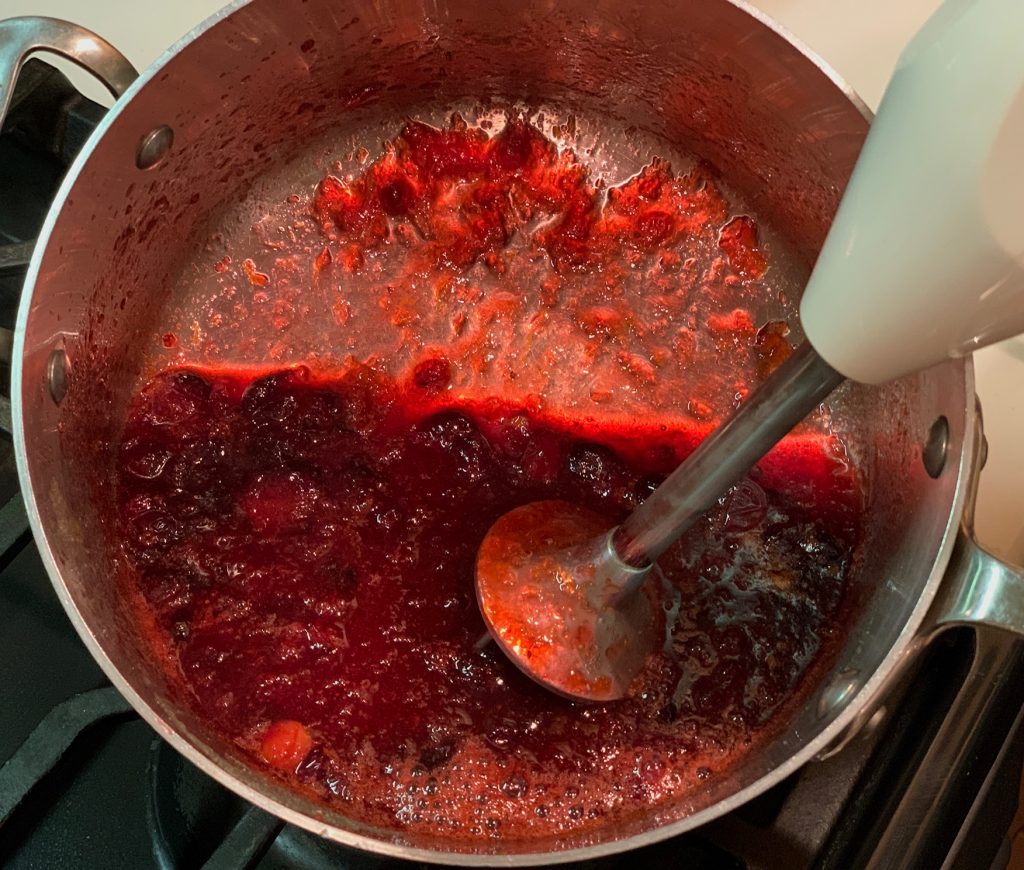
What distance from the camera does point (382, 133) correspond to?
0.97 m

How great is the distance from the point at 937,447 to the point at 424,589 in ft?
1.35

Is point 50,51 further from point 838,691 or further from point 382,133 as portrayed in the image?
point 838,691

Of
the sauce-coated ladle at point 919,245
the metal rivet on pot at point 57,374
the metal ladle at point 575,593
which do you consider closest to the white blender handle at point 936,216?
the sauce-coated ladle at point 919,245

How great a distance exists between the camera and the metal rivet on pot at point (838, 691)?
2.18 ft

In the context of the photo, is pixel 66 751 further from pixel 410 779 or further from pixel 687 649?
pixel 687 649

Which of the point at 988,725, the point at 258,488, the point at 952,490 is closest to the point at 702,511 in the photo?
the point at 952,490

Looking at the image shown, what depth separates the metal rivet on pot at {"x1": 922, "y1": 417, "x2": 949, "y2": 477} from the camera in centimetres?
69

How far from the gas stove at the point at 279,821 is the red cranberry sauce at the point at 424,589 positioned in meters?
0.05

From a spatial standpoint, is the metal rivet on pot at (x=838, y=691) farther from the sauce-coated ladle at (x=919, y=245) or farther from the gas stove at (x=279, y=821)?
the sauce-coated ladle at (x=919, y=245)

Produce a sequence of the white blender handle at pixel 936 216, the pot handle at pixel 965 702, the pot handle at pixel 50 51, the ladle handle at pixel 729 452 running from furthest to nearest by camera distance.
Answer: the pot handle at pixel 50 51, the pot handle at pixel 965 702, the ladle handle at pixel 729 452, the white blender handle at pixel 936 216

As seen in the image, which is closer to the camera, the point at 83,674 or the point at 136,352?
the point at 83,674

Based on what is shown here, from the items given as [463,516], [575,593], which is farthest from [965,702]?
[463,516]

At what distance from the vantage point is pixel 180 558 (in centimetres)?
78

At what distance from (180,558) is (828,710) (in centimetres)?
52
